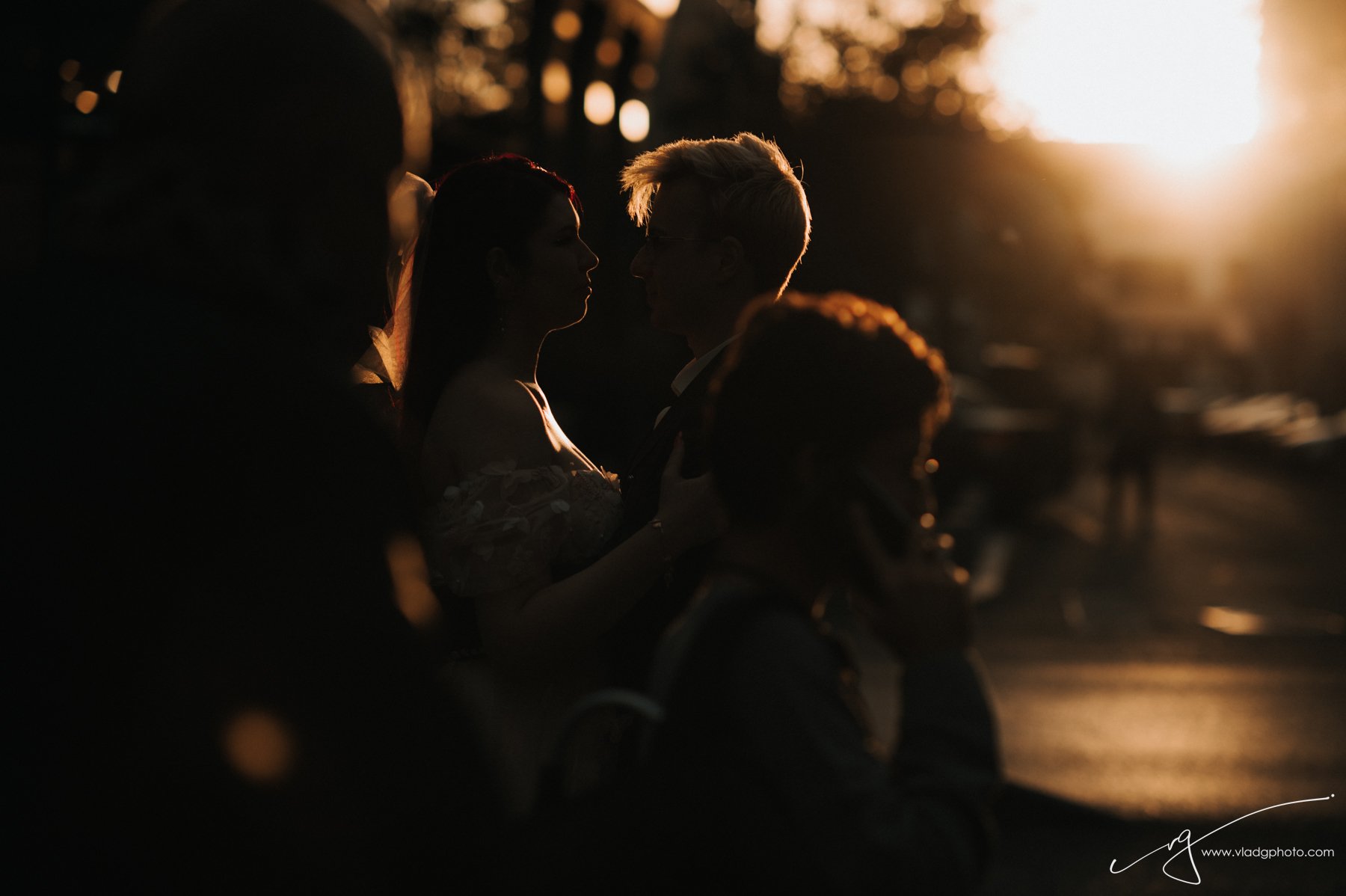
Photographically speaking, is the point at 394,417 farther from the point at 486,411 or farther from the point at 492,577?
the point at 492,577

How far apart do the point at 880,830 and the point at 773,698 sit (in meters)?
0.16

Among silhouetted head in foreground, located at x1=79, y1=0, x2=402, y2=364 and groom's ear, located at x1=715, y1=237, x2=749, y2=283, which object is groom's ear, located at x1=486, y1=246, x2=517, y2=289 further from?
silhouetted head in foreground, located at x1=79, y1=0, x2=402, y2=364

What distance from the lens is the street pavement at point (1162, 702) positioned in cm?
335

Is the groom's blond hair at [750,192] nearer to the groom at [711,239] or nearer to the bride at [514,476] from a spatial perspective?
Result: the groom at [711,239]

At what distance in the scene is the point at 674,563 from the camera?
219 cm

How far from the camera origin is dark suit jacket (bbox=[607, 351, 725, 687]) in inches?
86.2

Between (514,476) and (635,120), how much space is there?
9.15 meters

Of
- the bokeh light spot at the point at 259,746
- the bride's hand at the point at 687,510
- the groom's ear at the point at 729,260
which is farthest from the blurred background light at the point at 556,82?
the bokeh light spot at the point at 259,746

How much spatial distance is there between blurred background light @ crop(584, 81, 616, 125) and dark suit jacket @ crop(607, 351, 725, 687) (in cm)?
823

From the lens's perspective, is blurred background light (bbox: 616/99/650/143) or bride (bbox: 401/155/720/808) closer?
bride (bbox: 401/155/720/808)

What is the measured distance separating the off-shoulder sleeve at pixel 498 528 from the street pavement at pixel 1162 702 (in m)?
0.77
